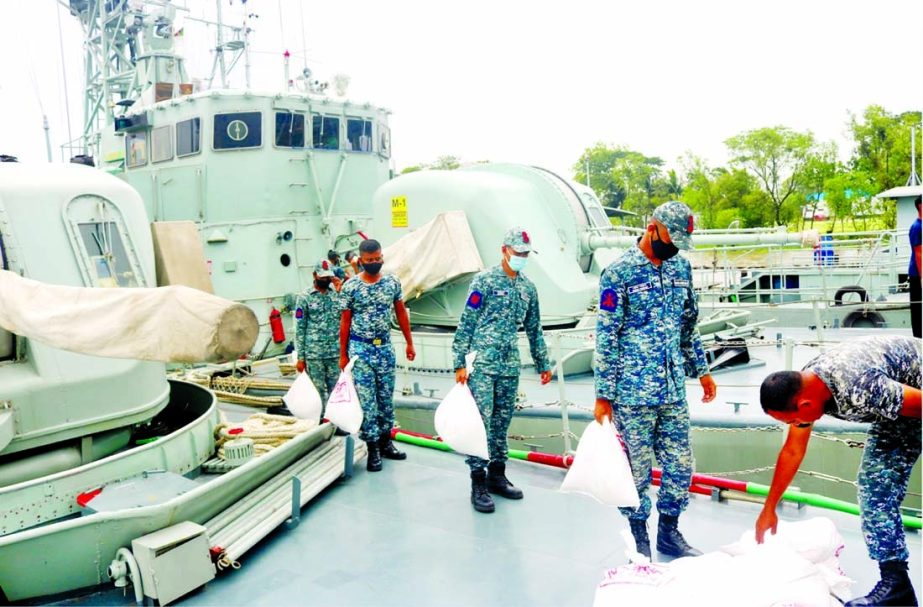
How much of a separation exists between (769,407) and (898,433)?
66 centimetres

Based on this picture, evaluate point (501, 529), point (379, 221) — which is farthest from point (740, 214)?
point (501, 529)

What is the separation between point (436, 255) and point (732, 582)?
17.5 ft

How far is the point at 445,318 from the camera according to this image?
7.75 m

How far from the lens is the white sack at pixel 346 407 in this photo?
172 inches

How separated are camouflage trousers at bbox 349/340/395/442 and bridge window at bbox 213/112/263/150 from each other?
17.7 feet

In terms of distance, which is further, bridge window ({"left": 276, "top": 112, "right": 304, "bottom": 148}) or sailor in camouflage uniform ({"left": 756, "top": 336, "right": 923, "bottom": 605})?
bridge window ({"left": 276, "top": 112, "right": 304, "bottom": 148})

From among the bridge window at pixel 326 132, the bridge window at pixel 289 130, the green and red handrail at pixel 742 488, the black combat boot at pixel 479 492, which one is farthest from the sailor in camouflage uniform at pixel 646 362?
the bridge window at pixel 326 132

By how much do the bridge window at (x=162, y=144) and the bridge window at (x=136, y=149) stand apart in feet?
0.77

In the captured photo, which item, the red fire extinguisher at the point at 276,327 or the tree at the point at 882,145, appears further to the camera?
the tree at the point at 882,145

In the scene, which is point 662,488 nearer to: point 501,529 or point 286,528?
point 501,529

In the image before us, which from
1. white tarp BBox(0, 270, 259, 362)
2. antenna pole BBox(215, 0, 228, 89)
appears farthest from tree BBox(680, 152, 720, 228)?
white tarp BBox(0, 270, 259, 362)

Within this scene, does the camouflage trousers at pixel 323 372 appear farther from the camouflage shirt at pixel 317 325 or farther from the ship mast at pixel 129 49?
the ship mast at pixel 129 49

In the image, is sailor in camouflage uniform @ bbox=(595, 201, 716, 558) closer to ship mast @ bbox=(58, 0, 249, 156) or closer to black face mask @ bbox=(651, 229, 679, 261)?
black face mask @ bbox=(651, 229, 679, 261)

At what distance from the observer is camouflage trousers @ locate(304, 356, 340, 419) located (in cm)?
563
